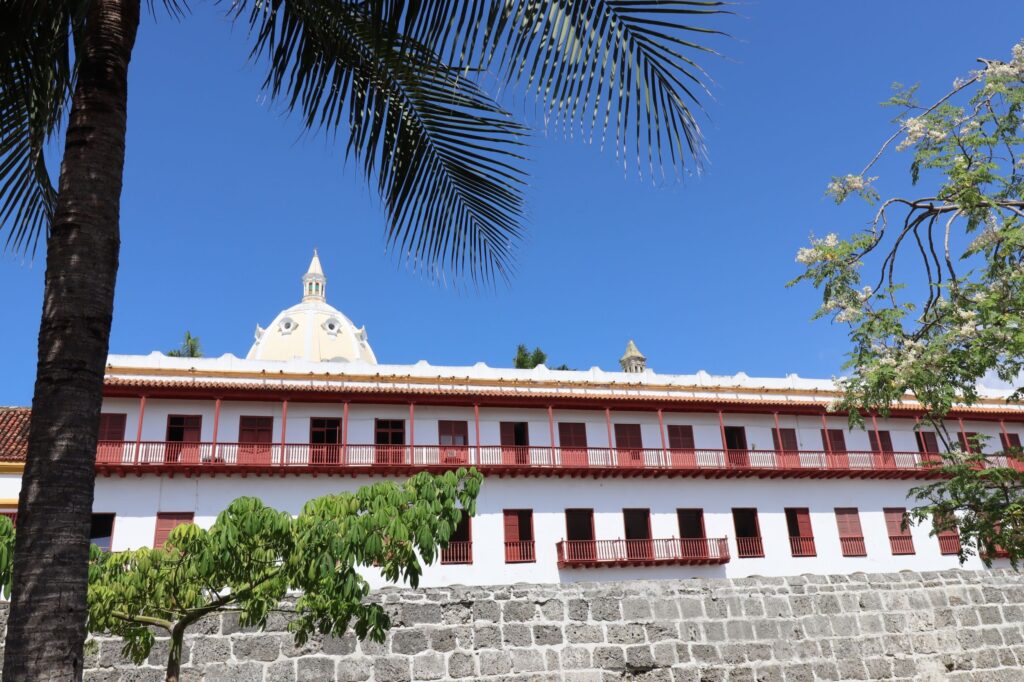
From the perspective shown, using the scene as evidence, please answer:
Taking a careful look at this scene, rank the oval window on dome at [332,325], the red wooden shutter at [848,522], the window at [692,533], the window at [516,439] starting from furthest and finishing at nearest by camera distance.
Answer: the oval window on dome at [332,325] → the red wooden shutter at [848,522] → the window at [516,439] → the window at [692,533]

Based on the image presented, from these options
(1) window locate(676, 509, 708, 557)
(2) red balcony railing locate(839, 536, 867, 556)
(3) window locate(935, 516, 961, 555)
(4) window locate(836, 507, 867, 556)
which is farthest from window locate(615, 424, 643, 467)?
(3) window locate(935, 516, 961, 555)

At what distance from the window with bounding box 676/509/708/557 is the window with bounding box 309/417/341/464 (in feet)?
34.1

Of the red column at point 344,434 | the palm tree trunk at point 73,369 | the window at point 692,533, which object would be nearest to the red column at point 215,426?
the red column at point 344,434

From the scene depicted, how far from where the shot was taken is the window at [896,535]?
2570cm

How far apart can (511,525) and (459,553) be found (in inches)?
67.4

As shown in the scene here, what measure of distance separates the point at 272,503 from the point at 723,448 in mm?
13913

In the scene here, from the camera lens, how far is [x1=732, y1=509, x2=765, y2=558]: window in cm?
2450

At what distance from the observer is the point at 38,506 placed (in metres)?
3.00

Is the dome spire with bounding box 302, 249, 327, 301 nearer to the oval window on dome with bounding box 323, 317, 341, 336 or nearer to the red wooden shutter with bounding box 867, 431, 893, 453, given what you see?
the oval window on dome with bounding box 323, 317, 341, 336

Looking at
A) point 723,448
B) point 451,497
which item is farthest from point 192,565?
point 723,448

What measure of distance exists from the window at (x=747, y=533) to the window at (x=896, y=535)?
15.1 ft

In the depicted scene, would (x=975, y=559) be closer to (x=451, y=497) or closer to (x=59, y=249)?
(x=451, y=497)

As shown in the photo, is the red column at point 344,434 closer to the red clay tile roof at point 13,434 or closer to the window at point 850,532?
the red clay tile roof at point 13,434

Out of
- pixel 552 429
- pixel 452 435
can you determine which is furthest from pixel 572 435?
pixel 452 435
